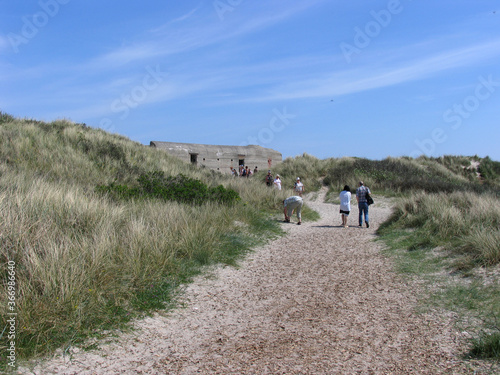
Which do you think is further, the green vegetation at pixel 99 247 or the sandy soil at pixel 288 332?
the green vegetation at pixel 99 247

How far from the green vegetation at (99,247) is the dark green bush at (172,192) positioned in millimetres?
33

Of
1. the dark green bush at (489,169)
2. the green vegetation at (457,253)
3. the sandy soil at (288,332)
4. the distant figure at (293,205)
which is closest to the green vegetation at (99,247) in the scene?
the sandy soil at (288,332)

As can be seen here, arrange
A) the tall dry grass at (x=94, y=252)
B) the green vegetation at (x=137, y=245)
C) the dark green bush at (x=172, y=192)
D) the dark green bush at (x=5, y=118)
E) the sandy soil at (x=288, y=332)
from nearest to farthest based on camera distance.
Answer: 1. the sandy soil at (x=288, y=332)
2. the tall dry grass at (x=94, y=252)
3. the green vegetation at (x=137, y=245)
4. the dark green bush at (x=172, y=192)
5. the dark green bush at (x=5, y=118)

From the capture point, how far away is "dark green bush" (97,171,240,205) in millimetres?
10880

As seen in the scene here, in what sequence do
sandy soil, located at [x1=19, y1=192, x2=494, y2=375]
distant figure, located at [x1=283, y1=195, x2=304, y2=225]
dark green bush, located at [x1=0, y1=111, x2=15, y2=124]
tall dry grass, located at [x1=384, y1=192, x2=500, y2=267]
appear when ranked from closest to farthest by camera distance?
1. sandy soil, located at [x1=19, y1=192, x2=494, y2=375]
2. tall dry grass, located at [x1=384, y1=192, x2=500, y2=267]
3. distant figure, located at [x1=283, y1=195, x2=304, y2=225]
4. dark green bush, located at [x1=0, y1=111, x2=15, y2=124]

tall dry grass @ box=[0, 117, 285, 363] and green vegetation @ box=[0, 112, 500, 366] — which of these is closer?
tall dry grass @ box=[0, 117, 285, 363]

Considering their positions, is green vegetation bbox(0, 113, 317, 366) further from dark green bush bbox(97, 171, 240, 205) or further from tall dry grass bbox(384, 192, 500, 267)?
tall dry grass bbox(384, 192, 500, 267)

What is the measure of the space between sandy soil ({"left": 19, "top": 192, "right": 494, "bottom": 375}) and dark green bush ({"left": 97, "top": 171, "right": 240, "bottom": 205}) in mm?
5125

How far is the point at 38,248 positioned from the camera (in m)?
5.03

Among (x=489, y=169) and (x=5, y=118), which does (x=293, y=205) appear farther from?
(x=489, y=169)

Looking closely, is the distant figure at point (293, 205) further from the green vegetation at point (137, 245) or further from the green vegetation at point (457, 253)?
the green vegetation at point (457, 253)

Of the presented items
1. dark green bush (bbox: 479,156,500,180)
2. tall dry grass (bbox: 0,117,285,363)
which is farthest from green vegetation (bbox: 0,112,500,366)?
dark green bush (bbox: 479,156,500,180)

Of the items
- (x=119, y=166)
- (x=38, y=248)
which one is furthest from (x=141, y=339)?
(x=119, y=166)

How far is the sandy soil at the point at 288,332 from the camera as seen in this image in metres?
3.50
